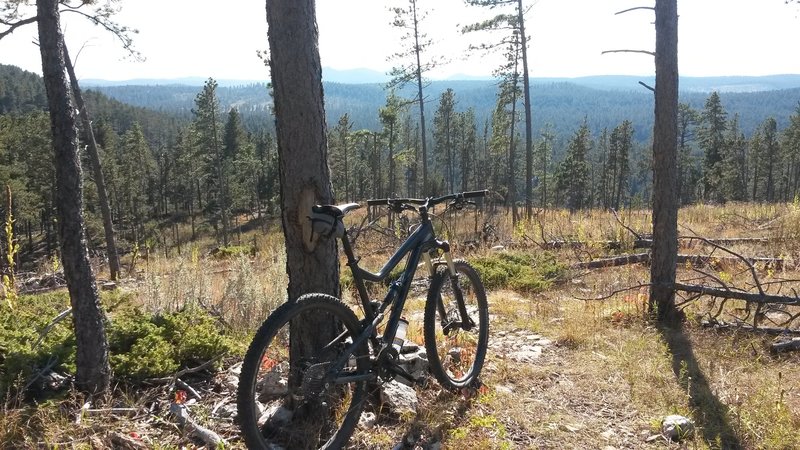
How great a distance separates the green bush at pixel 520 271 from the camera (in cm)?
709

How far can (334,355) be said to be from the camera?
2.67 meters

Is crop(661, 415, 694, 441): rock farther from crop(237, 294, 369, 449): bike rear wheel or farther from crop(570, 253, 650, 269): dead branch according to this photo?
crop(570, 253, 650, 269): dead branch

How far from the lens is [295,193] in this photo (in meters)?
2.95

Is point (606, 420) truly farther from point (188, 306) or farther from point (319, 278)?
point (188, 306)

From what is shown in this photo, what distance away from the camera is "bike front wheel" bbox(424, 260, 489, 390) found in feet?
11.1

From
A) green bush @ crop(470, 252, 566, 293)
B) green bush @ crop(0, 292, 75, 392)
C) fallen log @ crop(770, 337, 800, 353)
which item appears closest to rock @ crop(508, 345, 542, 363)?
fallen log @ crop(770, 337, 800, 353)

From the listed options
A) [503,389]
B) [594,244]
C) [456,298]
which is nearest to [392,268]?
[456,298]

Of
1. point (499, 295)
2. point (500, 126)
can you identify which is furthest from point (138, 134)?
point (499, 295)

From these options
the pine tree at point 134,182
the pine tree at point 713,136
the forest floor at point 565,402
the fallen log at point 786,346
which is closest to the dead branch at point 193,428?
the forest floor at point 565,402

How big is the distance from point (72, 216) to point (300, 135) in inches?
54.3

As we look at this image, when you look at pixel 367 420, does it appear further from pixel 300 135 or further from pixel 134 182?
pixel 134 182

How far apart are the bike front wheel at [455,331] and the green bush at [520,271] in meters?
3.08

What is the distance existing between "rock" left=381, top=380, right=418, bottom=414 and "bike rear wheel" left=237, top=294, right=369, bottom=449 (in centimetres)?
29

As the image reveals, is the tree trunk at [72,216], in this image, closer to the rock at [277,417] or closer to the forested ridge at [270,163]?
the rock at [277,417]
